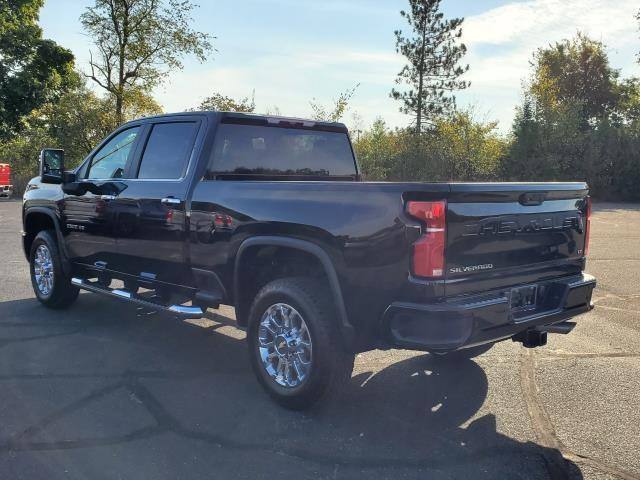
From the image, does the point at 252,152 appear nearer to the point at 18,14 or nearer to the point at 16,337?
the point at 16,337

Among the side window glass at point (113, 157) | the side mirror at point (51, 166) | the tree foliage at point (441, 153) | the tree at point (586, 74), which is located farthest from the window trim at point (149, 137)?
the tree at point (586, 74)

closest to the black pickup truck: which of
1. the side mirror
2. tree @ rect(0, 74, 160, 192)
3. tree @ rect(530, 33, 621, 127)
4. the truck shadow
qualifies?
the side mirror

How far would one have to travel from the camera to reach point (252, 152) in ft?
16.3

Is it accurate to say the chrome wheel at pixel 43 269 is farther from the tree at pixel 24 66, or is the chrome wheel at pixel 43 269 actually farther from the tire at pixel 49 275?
the tree at pixel 24 66

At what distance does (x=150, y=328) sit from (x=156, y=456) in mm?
2779

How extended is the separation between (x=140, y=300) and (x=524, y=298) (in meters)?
3.11

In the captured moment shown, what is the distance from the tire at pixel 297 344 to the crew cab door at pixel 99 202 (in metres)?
2.06

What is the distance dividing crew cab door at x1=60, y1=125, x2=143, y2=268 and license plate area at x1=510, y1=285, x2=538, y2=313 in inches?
135

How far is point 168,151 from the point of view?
504 centimetres

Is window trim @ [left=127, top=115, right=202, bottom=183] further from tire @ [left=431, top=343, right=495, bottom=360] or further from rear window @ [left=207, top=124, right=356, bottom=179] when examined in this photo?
tire @ [left=431, top=343, right=495, bottom=360]

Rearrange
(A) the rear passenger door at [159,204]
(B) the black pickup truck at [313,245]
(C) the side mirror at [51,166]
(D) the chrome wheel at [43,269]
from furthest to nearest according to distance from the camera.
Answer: (D) the chrome wheel at [43,269] < (C) the side mirror at [51,166] < (A) the rear passenger door at [159,204] < (B) the black pickup truck at [313,245]

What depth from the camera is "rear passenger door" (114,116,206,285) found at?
473cm

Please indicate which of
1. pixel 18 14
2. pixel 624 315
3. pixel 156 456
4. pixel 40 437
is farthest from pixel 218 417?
pixel 18 14

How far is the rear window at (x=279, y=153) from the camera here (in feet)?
15.7
